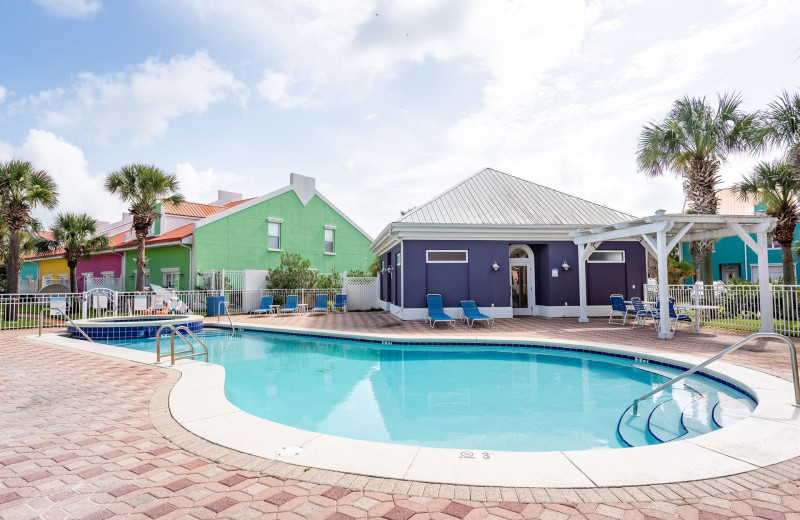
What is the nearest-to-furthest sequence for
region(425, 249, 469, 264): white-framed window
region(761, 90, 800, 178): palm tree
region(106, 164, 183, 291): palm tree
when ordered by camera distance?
region(761, 90, 800, 178): palm tree → region(425, 249, 469, 264): white-framed window → region(106, 164, 183, 291): palm tree

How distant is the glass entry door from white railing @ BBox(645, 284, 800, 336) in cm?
528

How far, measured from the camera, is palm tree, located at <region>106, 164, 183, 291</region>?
60.3 feet

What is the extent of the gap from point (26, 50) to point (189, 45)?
4.11m

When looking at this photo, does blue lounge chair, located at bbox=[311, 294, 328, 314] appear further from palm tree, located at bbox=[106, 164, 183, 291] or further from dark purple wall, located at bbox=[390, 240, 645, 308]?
palm tree, located at bbox=[106, 164, 183, 291]

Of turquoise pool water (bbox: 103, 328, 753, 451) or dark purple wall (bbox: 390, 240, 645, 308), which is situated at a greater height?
dark purple wall (bbox: 390, 240, 645, 308)

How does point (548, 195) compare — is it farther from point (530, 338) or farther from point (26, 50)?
point (26, 50)

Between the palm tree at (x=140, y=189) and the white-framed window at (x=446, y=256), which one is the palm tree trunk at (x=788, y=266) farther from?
the palm tree at (x=140, y=189)

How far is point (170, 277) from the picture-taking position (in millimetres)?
21812

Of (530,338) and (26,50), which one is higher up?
(26,50)

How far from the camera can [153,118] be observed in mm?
10945

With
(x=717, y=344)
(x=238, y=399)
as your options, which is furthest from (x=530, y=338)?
(x=238, y=399)

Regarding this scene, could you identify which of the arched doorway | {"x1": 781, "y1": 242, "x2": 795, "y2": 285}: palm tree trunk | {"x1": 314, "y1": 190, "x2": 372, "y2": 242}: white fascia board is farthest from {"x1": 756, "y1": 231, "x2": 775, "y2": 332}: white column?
{"x1": 314, "y1": 190, "x2": 372, "y2": 242}: white fascia board

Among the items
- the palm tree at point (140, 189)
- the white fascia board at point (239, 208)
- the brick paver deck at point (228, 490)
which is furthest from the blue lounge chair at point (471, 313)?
the palm tree at point (140, 189)

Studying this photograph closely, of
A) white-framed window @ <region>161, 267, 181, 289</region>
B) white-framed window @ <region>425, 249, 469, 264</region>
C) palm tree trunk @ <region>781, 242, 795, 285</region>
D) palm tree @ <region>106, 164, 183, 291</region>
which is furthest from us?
white-framed window @ <region>161, 267, 181, 289</region>
